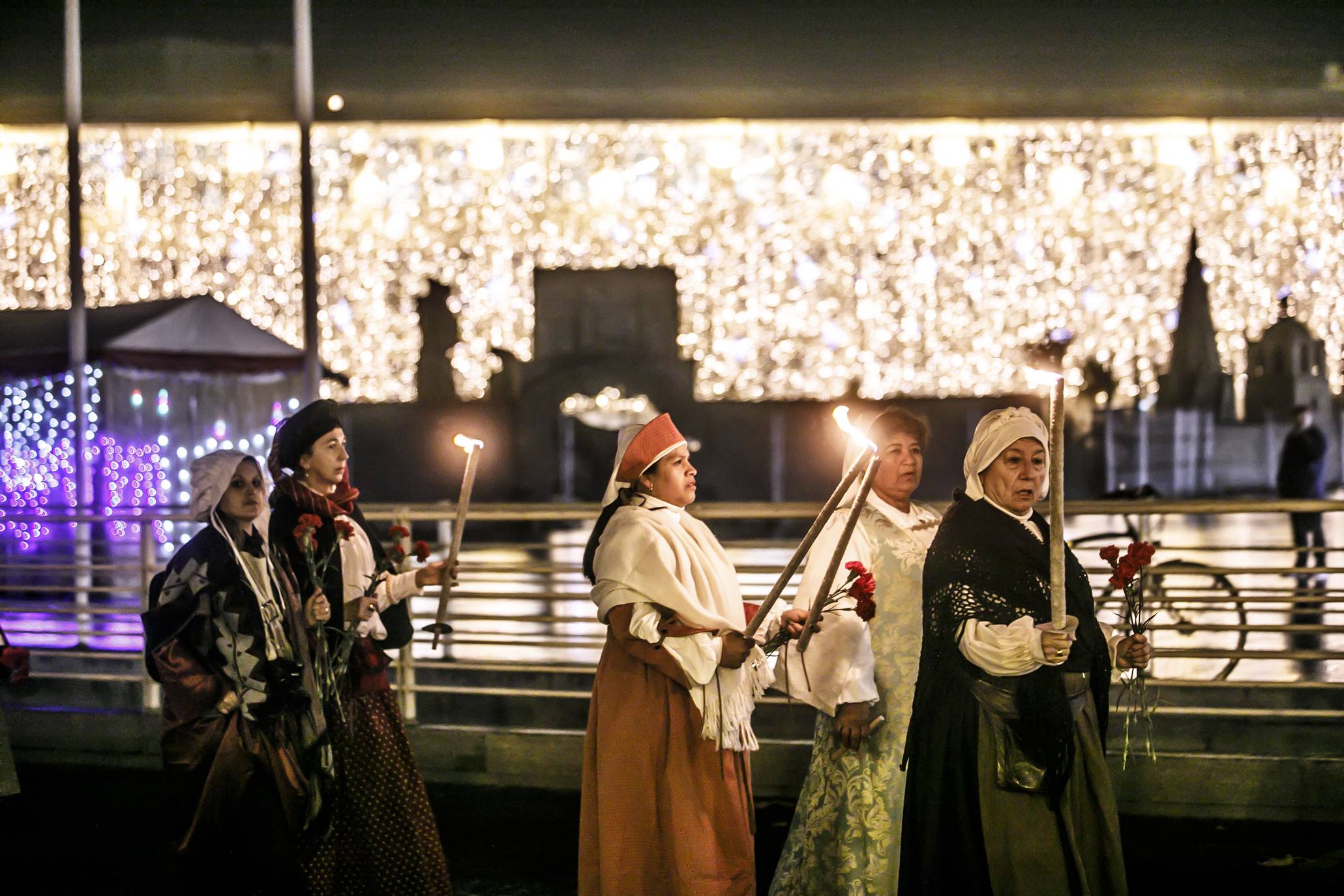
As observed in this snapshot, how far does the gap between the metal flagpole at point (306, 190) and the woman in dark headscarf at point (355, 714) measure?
7448 millimetres

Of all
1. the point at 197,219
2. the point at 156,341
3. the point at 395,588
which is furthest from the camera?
the point at 197,219

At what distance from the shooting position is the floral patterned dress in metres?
4.16

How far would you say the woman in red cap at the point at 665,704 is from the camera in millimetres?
3764

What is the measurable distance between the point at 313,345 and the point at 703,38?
6.26 m

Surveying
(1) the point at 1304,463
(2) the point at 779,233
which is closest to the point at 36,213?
(2) the point at 779,233

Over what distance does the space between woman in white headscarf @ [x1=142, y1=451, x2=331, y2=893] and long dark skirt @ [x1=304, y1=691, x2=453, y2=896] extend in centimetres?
15

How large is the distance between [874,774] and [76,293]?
10096 millimetres

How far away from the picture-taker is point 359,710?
4598 millimetres

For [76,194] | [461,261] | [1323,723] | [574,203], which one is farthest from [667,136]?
[1323,723]

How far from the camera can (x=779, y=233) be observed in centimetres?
2162

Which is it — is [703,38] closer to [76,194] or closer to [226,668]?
[76,194]

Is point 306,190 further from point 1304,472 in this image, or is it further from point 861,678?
point 1304,472

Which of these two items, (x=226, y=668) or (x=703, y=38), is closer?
(x=226, y=668)

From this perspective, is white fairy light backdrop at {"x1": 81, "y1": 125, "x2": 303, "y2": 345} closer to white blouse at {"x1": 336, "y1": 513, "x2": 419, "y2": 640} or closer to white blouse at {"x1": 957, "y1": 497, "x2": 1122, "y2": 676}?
white blouse at {"x1": 336, "y1": 513, "x2": 419, "y2": 640}
